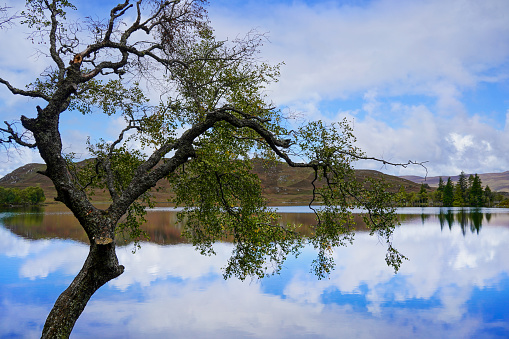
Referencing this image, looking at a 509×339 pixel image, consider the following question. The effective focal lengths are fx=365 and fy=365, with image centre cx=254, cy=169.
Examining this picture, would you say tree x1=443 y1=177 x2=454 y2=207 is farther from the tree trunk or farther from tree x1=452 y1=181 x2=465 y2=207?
the tree trunk

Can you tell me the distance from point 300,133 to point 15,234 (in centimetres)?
6266

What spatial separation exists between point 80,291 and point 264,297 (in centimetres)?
2148

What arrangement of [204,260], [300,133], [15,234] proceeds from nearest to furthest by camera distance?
1. [300,133]
2. [204,260]
3. [15,234]

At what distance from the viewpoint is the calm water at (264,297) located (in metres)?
23.1

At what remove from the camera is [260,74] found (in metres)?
14.4

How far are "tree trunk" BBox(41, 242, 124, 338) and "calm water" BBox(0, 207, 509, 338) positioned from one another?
1295 cm

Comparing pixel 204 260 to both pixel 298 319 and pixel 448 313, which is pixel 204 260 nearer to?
pixel 298 319

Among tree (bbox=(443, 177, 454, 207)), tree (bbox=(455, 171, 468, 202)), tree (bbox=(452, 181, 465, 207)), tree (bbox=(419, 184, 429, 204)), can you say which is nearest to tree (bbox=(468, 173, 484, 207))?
tree (bbox=(455, 171, 468, 202))

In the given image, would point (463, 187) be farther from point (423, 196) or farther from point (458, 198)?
point (423, 196)

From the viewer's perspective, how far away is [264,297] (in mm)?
29391

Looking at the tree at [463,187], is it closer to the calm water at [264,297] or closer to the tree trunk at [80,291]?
A: the calm water at [264,297]

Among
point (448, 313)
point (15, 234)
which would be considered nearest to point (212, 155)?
point (448, 313)

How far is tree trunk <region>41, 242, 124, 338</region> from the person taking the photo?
9.36 meters

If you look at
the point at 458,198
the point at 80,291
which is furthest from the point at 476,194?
the point at 80,291
